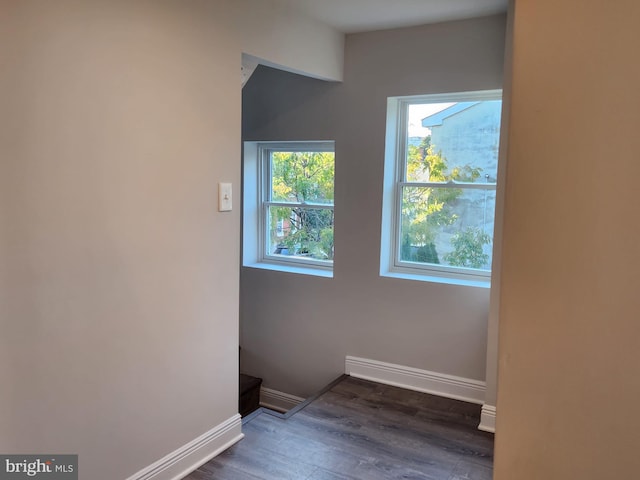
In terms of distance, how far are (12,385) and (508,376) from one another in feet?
5.19

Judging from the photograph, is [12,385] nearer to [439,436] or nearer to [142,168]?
[142,168]

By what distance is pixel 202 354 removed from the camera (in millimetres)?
2299

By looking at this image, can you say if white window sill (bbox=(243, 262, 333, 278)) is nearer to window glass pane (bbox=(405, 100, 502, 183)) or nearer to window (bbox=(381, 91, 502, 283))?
window (bbox=(381, 91, 502, 283))

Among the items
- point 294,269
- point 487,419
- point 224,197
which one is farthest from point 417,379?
point 224,197

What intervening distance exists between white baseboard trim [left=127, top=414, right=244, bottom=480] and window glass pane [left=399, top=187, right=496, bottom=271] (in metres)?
1.55

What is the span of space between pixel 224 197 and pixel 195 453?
120 cm

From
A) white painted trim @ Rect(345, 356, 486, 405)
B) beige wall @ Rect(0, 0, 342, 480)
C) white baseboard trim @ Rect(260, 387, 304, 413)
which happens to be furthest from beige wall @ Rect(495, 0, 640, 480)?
white baseboard trim @ Rect(260, 387, 304, 413)

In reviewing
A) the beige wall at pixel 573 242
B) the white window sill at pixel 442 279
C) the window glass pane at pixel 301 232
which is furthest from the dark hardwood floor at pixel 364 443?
the beige wall at pixel 573 242

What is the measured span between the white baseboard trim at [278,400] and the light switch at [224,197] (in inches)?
72.4

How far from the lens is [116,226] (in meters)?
1.84

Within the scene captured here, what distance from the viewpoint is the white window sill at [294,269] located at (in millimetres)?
3521

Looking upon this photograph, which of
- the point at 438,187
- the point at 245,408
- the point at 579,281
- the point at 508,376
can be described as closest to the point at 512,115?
the point at 579,281

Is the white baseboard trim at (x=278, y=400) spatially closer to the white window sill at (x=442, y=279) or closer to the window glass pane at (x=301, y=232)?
the window glass pane at (x=301, y=232)

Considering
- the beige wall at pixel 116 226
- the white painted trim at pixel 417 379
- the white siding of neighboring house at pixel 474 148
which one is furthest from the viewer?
the white painted trim at pixel 417 379
